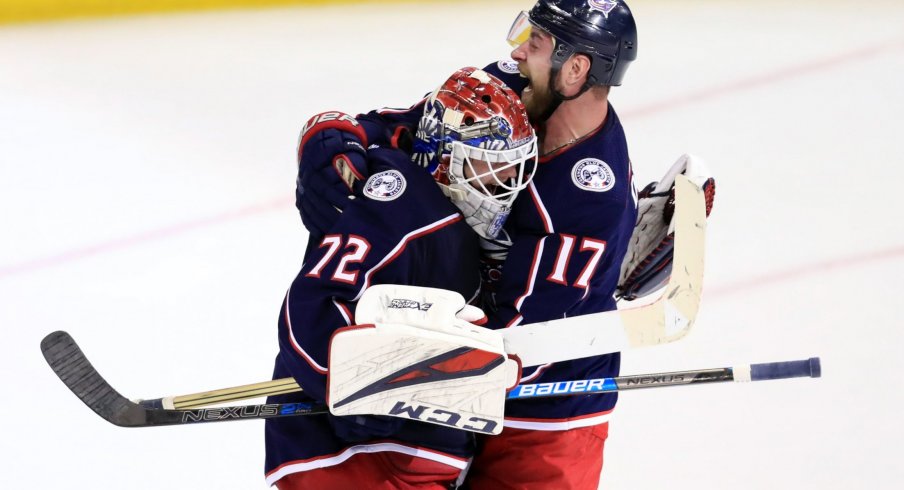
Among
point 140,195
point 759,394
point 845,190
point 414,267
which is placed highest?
point 414,267

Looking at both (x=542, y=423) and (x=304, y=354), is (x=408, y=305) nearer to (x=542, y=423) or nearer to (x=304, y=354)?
(x=304, y=354)

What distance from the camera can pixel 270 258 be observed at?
379 centimetres

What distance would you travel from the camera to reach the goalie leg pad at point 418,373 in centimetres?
203

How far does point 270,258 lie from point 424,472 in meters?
1.55

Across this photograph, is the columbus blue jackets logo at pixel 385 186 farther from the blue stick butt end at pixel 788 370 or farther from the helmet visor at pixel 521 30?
the blue stick butt end at pixel 788 370

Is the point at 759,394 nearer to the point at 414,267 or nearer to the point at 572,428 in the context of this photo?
the point at 572,428

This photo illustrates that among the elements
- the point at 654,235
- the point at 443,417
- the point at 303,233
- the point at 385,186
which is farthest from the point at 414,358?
the point at 303,233

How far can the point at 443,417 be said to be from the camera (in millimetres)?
2168

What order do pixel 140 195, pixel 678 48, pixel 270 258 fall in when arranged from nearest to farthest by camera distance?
pixel 270 258
pixel 140 195
pixel 678 48

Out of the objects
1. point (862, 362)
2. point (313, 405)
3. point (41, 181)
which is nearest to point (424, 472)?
point (313, 405)

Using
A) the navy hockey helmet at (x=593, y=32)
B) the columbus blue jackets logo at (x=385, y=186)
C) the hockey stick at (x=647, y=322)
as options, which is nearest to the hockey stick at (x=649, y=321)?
the hockey stick at (x=647, y=322)

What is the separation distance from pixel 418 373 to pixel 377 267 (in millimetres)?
225

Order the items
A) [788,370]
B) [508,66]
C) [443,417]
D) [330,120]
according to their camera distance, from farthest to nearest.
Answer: [508,66] → [330,120] → [788,370] → [443,417]

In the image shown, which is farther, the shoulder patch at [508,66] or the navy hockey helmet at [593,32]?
the shoulder patch at [508,66]
